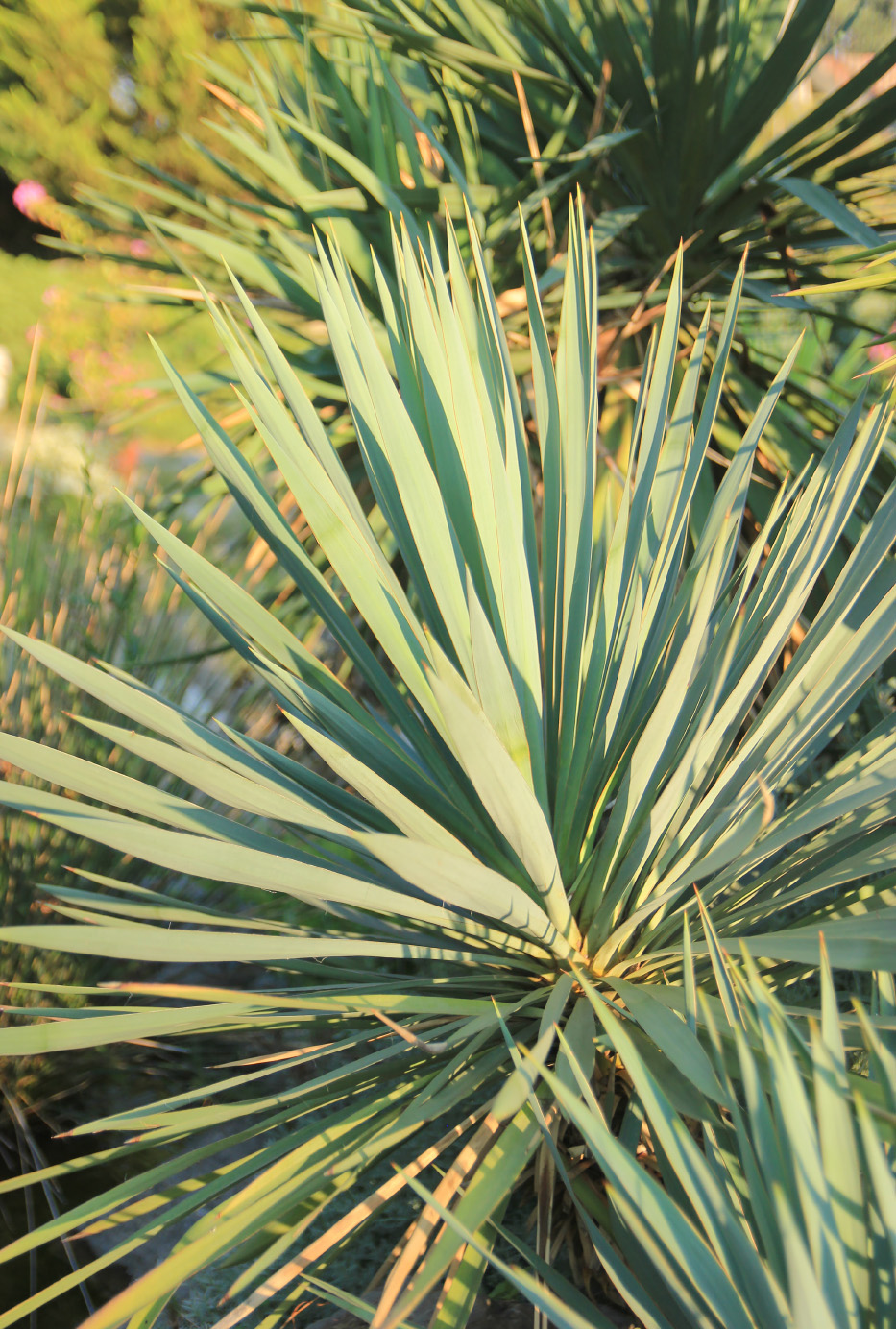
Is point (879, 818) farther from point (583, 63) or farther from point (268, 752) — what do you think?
point (583, 63)

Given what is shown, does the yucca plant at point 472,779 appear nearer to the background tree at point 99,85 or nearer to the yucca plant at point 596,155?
the yucca plant at point 596,155

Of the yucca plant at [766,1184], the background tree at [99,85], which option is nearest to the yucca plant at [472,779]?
the yucca plant at [766,1184]

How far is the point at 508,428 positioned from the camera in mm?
1183

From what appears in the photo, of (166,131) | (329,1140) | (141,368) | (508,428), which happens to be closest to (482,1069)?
(329,1140)

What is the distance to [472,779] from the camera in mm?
914

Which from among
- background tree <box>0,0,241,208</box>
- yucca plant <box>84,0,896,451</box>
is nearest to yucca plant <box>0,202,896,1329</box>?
yucca plant <box>84,0,896,451</box>

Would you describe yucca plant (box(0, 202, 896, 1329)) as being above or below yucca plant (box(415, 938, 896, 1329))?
above

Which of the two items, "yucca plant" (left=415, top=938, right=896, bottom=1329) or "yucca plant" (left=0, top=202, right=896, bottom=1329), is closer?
"yucca plant" (left=415, top=938, right=896, bottom=1329)

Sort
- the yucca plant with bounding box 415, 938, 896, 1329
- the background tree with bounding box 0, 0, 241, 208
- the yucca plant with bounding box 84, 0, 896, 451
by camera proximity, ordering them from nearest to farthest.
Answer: the yucca plant with bounding box 415, 938, 896, 1329 < the yucca plant with bounding box 84, 0, 896, 451 < the background tree with bounding box 0, 0, 241, 208

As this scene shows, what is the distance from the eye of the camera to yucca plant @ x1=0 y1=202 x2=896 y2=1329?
0.91m

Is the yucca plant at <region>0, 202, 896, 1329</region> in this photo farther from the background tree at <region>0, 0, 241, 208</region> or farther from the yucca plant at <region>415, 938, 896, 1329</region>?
the background tree at <region>0, 0, 241, 208</region>

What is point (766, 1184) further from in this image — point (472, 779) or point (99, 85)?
point (99, 85)

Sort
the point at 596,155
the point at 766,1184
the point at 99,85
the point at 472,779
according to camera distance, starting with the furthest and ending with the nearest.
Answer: the point at 99,85 < the point at 596,155 < the point at 472,779 < the point at 766,1184

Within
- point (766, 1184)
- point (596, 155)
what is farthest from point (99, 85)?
point (766, 1184)
